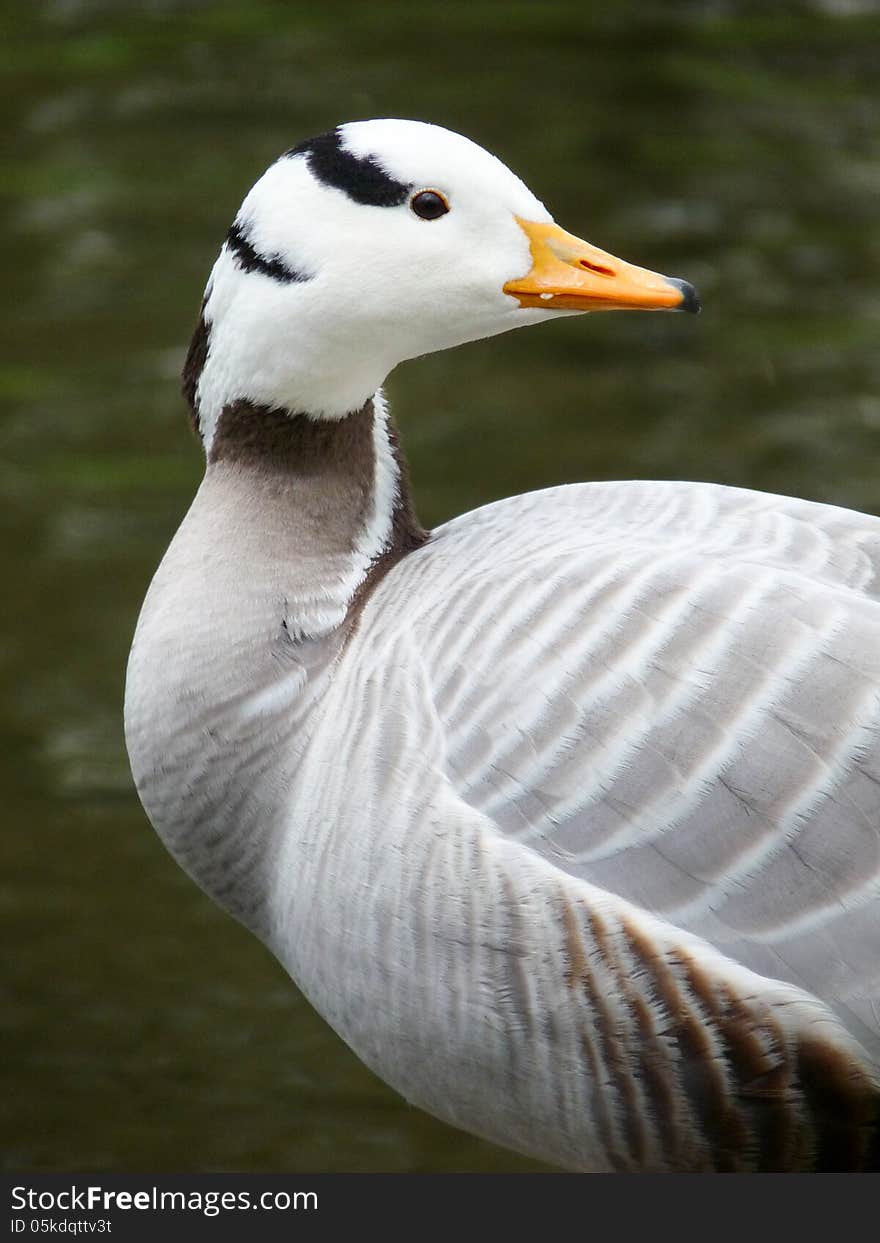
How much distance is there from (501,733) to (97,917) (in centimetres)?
224

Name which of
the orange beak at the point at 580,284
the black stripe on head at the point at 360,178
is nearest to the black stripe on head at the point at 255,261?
the black stripe on head at the point at 360,178

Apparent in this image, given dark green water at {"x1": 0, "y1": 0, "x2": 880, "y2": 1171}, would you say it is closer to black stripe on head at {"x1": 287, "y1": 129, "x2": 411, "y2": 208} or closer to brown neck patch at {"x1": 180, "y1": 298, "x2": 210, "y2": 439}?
brown neck patch at {"x1": 180, "y1": 298, "x2": 210, "y2": 439}

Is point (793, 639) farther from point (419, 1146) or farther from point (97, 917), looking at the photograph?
point (97, 917)

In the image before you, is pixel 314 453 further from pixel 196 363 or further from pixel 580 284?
pixel 580 284

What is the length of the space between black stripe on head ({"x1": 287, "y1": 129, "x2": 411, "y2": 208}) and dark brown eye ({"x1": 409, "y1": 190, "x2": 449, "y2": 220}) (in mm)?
21

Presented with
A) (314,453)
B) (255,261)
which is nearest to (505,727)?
(314,453)

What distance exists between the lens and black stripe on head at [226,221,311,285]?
10.3 ft

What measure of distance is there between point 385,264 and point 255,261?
0.22m

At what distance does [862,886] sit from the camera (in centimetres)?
285

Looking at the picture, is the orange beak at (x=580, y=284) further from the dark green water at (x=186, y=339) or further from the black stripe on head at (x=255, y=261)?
the dark green water at (x=186, y=339)

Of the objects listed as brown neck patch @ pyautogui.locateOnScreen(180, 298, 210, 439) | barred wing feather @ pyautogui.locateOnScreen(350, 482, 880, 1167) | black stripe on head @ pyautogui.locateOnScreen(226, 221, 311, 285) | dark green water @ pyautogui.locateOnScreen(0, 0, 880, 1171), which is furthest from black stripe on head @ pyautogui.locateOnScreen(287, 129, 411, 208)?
dark green water @ pyautogui.locateOnScreen(0, 0, 880, 1171)

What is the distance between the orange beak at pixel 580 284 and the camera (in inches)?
125

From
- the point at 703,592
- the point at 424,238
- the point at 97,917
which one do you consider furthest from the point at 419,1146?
the point at 424,238

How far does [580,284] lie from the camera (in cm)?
318
